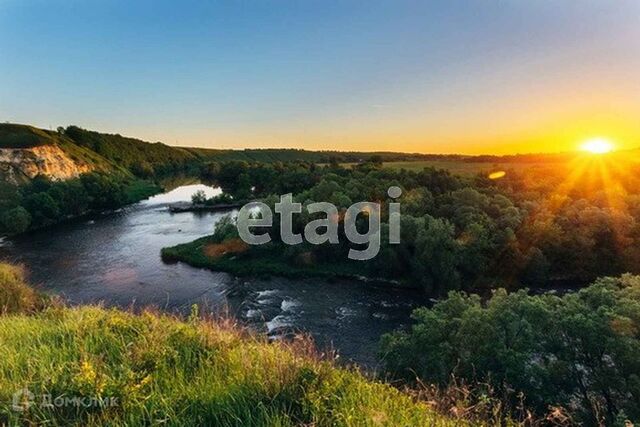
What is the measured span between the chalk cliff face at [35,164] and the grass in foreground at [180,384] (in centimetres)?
8234

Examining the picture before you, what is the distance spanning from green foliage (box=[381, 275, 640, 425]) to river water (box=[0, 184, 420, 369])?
5.62m

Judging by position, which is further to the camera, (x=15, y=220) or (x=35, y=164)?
(x=35, y=164)

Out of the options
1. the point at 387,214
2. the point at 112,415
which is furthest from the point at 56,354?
the point at 387,214

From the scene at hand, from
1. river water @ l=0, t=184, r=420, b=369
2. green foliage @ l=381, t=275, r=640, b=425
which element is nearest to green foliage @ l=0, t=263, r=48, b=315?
river water @ l=0, t=184, r=420, b=369

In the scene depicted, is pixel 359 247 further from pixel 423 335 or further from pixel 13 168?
pixel 13 168

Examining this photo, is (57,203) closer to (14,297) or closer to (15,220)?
(15,220)

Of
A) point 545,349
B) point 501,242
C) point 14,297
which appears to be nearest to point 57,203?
point 14,297

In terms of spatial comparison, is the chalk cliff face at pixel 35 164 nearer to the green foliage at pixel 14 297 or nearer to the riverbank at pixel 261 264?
the riverbank at pixel 261 264

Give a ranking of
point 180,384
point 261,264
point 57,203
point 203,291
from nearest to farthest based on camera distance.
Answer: point 180,384 < point 203,291 < point 261,264 < point 57,203

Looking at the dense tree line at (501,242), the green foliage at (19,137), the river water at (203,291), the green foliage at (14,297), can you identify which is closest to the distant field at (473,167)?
the dense tree line at (501,242)

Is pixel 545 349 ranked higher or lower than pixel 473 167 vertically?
lower

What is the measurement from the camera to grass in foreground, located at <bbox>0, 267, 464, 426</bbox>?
3510 mm

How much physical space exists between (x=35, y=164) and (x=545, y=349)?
297ft

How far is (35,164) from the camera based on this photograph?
255 feet
